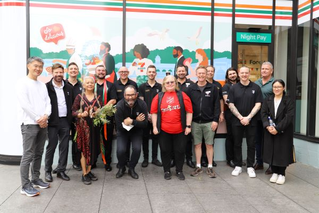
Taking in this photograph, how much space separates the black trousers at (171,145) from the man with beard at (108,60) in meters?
2.07

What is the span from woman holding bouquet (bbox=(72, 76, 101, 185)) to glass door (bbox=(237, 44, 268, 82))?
3.82 meters

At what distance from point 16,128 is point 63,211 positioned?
311 centimetres

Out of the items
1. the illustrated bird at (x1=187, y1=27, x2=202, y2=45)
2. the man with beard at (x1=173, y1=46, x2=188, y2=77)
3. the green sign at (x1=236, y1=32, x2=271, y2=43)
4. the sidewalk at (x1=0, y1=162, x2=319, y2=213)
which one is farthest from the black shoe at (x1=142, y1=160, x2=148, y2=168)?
Answer: the green sign at (x1=236, y1=32, x2=271, y2=43)

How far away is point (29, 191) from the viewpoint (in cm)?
412

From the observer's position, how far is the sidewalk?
3.73 metres

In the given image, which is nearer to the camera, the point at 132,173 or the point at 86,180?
the point at 86,180

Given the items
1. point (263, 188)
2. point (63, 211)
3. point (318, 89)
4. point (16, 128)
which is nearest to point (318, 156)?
point (318, 89)

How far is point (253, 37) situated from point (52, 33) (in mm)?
4784

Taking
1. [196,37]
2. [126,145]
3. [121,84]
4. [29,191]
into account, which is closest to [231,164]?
[126,145]

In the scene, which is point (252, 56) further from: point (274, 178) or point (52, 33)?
point (52, 33)

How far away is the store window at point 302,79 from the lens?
6.53 metres

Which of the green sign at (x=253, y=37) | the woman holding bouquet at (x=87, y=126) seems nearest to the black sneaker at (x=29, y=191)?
the woman holding bouquet at (x=87, y=126)

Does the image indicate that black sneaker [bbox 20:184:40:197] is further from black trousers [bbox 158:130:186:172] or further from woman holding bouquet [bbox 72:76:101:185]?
black trousers [bbox 158:130:186:172]

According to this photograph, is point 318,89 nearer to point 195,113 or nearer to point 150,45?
point 195,113
